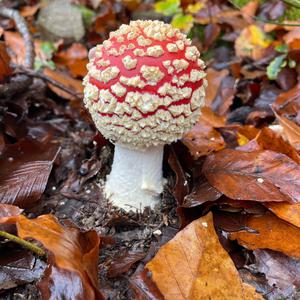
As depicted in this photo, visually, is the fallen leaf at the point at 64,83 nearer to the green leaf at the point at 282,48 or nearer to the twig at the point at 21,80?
the twig at the point at 21,80

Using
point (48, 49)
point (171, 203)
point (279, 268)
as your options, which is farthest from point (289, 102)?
point (48, 49)

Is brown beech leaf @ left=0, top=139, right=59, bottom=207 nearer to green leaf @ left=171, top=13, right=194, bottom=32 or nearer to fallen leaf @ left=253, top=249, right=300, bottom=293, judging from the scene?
fallen leaf @ left=253, top=249, right=300, bottom=293

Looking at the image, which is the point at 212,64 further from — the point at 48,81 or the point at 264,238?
the point at 264,238

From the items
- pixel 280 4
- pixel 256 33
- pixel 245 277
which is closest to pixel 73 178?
pixel 245 277

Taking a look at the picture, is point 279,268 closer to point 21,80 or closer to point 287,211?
point 287,211

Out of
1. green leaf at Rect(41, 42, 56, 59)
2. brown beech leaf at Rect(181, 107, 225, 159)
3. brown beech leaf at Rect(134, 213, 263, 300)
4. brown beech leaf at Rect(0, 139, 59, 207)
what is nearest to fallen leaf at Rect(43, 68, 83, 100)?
green leaf at Rect(41, 42, 56, 59)

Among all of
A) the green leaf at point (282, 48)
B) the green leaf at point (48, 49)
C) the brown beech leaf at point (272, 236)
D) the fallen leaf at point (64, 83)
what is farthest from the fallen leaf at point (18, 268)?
the green leaf at point (282, 48)
